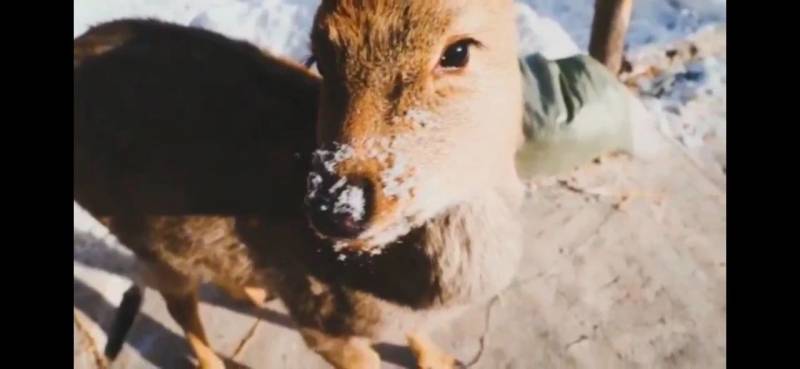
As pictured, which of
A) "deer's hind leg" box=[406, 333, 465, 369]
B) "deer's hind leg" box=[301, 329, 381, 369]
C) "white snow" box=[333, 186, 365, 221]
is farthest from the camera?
"deer's hind leg" box=[406, 333, 465, 369]

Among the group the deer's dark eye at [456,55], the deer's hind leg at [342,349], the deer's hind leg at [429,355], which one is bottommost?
the deer's hind leg at [429,355]

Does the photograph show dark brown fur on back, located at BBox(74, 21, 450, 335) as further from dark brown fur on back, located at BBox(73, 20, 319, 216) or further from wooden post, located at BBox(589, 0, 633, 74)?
wooden post, located at BBox(589, 0, 633, 74)

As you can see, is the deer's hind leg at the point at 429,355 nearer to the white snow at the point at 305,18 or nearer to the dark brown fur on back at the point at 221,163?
the dark brown fur on back at the point at 221,163

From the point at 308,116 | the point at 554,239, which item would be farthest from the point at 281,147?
the point at 554,239

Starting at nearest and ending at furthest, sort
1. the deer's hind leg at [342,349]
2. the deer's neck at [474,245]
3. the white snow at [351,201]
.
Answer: the white snow at [351,201]
the deer's neck at [474,245]
the deer's hind leg at [342,349]

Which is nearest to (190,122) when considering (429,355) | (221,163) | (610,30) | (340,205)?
(221,163)

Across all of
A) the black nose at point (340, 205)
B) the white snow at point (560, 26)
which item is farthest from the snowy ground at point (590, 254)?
the black nose at point (340, 205)

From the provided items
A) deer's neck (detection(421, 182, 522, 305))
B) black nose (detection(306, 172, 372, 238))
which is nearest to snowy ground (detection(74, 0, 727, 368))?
deer's neck (detection(421, 182, 522, 305))
